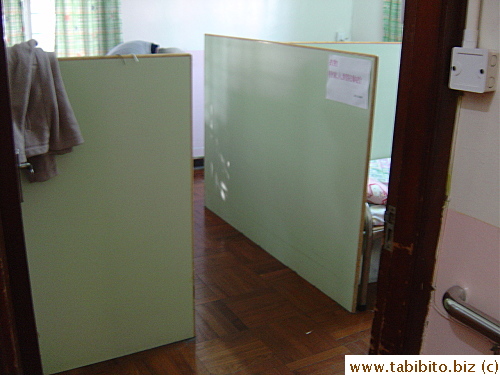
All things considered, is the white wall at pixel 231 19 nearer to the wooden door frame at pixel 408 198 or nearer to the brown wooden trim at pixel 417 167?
the wooden door frame at pixel 408 198

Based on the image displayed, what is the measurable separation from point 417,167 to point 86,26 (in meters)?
3.54

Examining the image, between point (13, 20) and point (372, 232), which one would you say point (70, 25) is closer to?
point (13, 20)

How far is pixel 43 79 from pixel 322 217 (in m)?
1.49

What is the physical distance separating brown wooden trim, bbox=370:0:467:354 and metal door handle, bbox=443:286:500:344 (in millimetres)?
79

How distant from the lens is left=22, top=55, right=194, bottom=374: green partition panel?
188cm

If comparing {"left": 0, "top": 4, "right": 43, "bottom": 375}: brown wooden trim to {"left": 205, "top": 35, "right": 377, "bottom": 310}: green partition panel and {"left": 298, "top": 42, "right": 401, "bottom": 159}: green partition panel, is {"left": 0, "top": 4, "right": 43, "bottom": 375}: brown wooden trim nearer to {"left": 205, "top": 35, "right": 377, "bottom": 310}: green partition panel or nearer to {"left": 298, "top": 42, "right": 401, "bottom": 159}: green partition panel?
{"left": 205, "top": 35, "right": 377, "bottom": 310}: green partition panel

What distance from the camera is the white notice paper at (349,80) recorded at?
7.68 ft

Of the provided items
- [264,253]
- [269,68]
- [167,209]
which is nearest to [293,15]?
[269,68]

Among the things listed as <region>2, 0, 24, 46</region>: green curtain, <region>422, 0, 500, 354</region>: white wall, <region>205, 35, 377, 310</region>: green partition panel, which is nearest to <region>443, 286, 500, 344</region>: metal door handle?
<region>422, 0, 500, 354</region>: white wall

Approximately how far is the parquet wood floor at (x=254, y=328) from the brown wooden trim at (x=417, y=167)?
3.22 ft

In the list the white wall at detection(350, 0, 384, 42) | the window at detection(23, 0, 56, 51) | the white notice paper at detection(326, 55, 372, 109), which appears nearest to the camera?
the white notice paper at detection(326, 55, 372, 109)

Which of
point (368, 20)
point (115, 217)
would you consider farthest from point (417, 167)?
point (368, 20)

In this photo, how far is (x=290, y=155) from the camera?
9.41 feet

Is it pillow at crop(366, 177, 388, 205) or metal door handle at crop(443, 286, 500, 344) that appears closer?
metal door handle at crop(443, 286, 500, 344)
